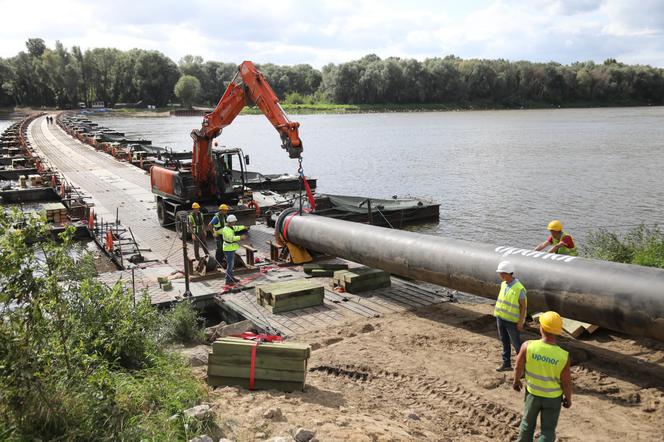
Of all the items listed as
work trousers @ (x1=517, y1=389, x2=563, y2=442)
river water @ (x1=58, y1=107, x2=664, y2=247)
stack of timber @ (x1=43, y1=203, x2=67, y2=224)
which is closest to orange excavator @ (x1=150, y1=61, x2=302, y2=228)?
stack of timber @ (x1=43, y1=203, x2=67, y2=224)

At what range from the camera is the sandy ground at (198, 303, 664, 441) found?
7.39m

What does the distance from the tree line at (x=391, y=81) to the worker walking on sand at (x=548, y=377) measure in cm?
11252

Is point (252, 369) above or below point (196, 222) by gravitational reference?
below

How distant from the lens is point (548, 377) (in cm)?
638

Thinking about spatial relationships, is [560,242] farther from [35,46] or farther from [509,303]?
[35,46]

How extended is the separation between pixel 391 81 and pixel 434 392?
11286 centimetres

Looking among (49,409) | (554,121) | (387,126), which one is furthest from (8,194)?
(554,121)

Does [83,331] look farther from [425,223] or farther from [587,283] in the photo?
[425,223]

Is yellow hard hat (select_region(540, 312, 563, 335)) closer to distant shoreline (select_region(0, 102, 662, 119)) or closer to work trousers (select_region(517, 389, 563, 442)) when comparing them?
work trousers (select_region(517, 389, 563, 442))

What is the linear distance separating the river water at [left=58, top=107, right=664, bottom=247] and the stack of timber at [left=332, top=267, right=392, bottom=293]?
36.5 ft

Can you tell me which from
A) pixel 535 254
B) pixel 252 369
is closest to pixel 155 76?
pixel 535 254

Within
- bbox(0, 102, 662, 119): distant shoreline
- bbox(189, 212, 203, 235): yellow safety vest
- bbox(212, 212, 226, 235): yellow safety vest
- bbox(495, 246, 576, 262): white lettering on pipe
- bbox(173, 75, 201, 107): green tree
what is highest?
bbox(173, 75, 201, 107): green tree

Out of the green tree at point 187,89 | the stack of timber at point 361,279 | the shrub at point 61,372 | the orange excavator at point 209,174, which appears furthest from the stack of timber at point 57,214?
the green tree at point 187,89

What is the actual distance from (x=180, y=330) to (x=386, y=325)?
12.7 ft
